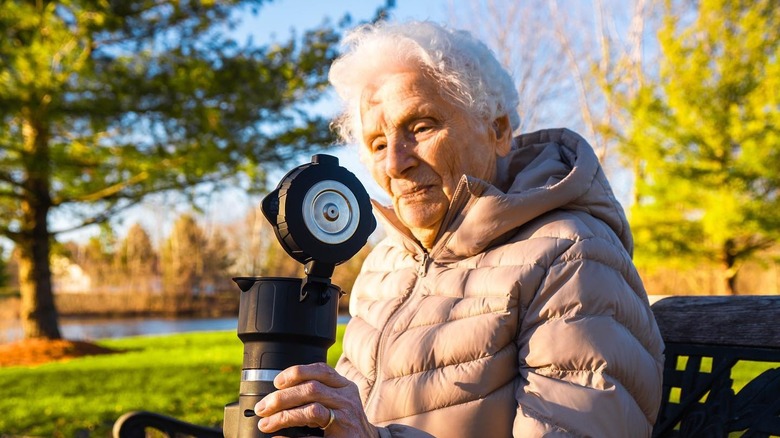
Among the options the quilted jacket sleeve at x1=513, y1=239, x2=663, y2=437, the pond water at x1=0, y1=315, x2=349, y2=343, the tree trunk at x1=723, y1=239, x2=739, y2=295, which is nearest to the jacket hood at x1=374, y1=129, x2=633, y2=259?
the quilted jacket sleeve at x1=513, y1=239, x2=663, y2=437

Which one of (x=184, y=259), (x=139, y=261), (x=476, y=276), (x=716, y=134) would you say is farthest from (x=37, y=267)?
(x=184, y=259)

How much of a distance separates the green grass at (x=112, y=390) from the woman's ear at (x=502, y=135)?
347cm

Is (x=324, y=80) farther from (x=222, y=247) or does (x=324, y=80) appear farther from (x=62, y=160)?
(x=222, y=247)

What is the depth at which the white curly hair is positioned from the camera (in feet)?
6.08

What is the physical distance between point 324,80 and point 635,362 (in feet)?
31.0

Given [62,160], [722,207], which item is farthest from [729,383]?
[722,207]

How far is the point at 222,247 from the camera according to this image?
35.1 m

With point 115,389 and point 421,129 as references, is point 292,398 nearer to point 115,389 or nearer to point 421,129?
point 421,129

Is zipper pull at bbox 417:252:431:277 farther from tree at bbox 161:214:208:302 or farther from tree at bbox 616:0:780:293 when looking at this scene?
tree at bbox 161:214:208:302

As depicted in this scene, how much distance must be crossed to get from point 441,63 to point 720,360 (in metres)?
1.03

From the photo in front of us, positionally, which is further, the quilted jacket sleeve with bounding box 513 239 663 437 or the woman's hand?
the quilted jacket sleeve with bounding box 513 239 663 437

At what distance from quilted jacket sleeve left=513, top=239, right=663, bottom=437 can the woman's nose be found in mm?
513

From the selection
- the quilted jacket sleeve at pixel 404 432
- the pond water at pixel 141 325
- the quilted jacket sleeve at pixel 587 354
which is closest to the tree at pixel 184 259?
the pond water at pixel 141 325

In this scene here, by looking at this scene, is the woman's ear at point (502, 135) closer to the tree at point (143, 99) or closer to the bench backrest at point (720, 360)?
the bench backrest at point (720, 360)
